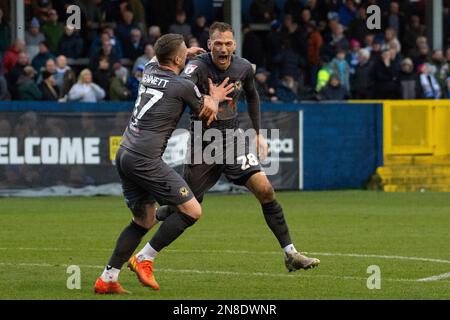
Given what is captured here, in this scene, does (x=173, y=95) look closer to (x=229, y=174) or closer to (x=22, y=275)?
(x=229, y=174)

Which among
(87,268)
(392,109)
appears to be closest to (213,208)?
(392,109)

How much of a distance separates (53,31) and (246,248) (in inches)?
473

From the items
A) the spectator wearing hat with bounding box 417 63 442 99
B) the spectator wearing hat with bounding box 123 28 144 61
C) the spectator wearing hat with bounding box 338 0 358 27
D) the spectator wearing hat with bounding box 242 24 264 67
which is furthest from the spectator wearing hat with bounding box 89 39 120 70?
the spectator wearing hat with bounding box 338 0 358 27

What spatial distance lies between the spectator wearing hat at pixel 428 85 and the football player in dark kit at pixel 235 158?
14565mm

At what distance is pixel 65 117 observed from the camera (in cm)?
2217

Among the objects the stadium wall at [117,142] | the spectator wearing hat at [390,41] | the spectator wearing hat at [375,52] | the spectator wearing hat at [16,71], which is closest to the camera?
the stadium wall at [117,142]

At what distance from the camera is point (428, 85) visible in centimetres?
2622

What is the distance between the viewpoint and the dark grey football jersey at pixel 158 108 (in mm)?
10570

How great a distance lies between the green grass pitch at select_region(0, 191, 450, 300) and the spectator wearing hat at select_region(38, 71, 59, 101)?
2.25 metres

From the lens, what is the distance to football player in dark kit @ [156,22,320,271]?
38.5 feet

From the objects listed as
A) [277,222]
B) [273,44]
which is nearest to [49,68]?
[273,44]

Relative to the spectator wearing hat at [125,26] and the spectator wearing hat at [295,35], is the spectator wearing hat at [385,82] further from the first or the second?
the spectator wearing hat at [125,26]

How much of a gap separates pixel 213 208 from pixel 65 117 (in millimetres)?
3568

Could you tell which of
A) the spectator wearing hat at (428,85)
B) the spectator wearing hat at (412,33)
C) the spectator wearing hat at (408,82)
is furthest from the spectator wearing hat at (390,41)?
the spectator wearing hat at (412,33)
